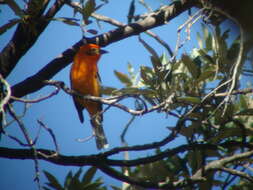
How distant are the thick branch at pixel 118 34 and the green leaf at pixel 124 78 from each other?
28cm

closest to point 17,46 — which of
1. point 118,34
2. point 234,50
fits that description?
point 118,34

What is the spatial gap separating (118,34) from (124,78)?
0.36 metres

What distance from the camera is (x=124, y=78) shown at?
2.57 meters

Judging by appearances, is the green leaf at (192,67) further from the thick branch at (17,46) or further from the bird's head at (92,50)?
the bird's head at (92,50)

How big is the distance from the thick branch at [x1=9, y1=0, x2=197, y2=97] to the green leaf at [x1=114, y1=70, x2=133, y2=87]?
0.28 metres

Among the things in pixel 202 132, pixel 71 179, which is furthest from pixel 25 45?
pixel 202 132

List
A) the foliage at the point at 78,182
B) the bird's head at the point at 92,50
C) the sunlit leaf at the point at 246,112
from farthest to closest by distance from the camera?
the bird's head at the point at 92,50
the foliage at the point at 78,182
the sunlit leaf at the point at 246,112

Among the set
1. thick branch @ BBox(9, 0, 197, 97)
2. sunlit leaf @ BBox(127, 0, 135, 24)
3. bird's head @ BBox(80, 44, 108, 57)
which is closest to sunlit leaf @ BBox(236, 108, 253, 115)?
thick branch @ BBox(9, 0, 197, 97)

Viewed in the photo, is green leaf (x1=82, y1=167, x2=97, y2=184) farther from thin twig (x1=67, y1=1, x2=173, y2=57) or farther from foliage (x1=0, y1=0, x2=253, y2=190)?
thin twig (x1=67, y1=1, x2=173, y2=57)

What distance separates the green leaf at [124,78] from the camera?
255 cm

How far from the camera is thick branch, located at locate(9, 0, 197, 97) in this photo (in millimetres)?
2434

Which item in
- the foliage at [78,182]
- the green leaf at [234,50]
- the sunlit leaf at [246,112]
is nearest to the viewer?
the green leaf at [234,50]

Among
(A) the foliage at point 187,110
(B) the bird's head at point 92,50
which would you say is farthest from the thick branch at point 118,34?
(B) the bird's head at point 92,50

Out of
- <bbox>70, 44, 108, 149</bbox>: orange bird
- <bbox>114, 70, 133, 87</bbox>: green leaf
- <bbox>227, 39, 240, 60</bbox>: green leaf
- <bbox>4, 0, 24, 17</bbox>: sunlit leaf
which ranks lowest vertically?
<bbox>227, 39, 240, 60</bbox>: green leaf
